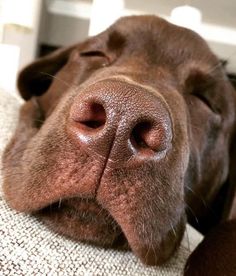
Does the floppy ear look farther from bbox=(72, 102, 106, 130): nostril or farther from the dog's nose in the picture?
bbox=(72, 102, 106, 130): nostril

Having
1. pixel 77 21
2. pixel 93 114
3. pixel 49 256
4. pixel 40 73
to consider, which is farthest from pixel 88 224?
pixel 77 21

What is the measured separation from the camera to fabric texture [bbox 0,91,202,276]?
2.84 feet

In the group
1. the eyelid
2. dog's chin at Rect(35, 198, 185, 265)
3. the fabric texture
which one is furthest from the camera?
the eyelid

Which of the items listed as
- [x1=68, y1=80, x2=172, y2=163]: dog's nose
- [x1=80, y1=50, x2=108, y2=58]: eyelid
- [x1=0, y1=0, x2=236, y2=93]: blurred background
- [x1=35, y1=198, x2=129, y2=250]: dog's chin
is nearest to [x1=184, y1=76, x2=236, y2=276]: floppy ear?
[x1=35, y1=198, x2=129, y2=250]: dog's chin

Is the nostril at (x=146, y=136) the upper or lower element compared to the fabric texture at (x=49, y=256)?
upper

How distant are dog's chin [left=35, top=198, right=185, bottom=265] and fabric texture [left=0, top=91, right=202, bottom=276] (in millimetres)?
15

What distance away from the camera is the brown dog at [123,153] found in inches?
35.5

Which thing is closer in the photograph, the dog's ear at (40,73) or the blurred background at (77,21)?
the dog's ear at (40,73)

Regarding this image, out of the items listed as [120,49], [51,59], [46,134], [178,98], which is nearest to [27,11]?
[51,59]

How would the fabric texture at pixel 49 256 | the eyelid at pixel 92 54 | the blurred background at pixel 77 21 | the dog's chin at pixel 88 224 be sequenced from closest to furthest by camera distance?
the fabric texture at pixel 49 256 < the dog's chin at pixel 88 224 < the eyelid at pixel 92 54 < the blurred background at pixel 77 21

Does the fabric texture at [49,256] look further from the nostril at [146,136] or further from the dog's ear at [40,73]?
the dog's ear at [40,73]

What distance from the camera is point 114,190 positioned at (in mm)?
921

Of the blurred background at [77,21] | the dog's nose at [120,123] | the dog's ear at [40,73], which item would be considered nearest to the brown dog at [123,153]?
the dog's nose at [120,123]

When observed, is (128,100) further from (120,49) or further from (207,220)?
(207,220)
